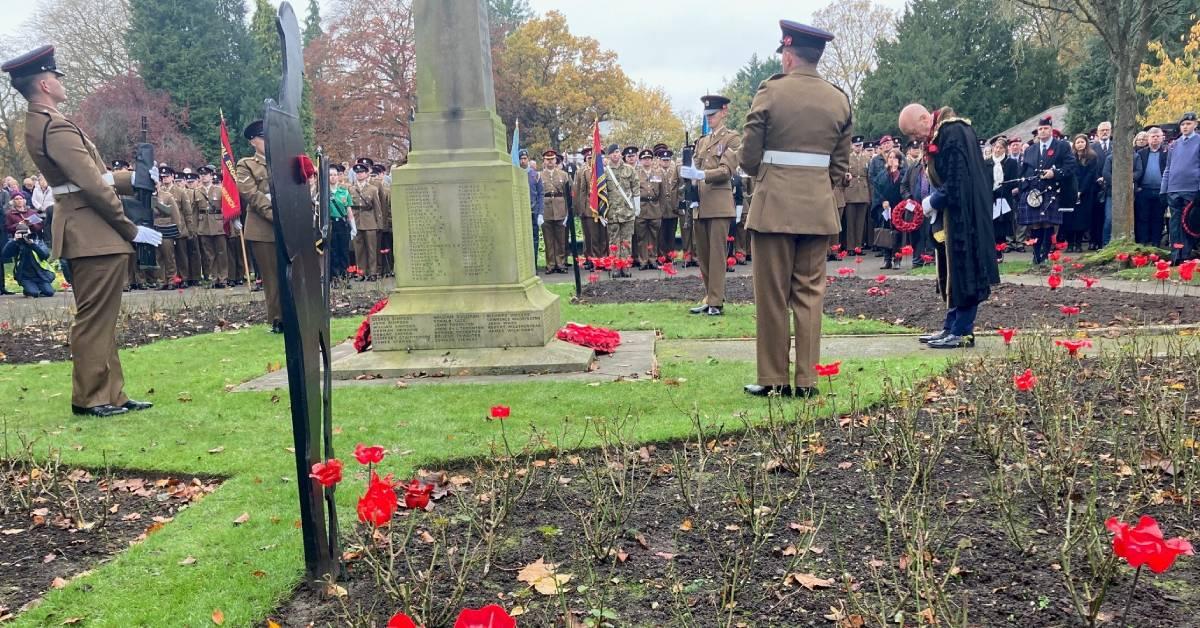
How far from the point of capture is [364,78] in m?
46.4

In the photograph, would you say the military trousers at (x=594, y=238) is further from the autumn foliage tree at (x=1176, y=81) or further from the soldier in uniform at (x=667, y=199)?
the autumn foliage tree at (x=1176, y=81)

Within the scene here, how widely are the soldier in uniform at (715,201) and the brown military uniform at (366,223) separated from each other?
1034 centimetres

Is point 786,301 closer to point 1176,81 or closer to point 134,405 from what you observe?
point 134,405

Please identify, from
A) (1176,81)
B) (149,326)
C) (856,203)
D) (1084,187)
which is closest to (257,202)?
(149,326)

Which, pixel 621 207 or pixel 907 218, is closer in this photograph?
pixel 907 218

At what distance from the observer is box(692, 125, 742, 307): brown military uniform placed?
10.7 metres

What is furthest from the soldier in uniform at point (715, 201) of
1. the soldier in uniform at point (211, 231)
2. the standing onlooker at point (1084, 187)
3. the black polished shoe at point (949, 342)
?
the soldier in uniform at point (211, 231)

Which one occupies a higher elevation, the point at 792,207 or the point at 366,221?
the point at 366,221

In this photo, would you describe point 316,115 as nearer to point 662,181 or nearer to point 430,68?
point 662,181

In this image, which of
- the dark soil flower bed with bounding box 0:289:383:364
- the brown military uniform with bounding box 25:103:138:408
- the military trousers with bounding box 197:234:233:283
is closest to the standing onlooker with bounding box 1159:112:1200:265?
the dark soil flower bed with bounding box 0:289:383:364

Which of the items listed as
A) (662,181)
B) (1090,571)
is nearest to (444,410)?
(1090,571)

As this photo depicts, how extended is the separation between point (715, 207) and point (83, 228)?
6687 mm

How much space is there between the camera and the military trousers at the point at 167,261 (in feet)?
65.2

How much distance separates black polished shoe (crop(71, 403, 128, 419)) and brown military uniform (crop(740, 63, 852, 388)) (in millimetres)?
4567
